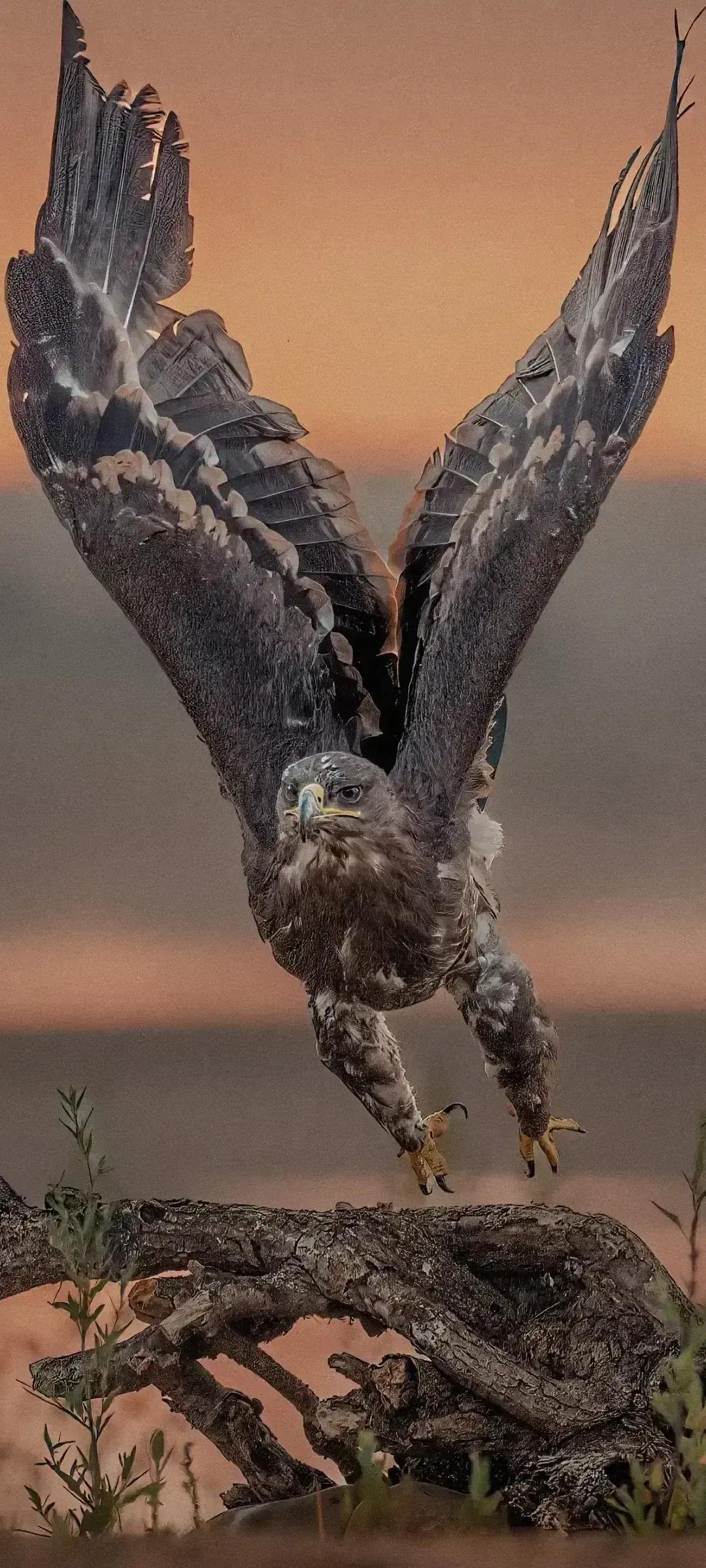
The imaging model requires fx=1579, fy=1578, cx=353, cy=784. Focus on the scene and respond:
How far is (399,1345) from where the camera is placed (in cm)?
335

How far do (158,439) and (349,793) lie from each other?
758mm

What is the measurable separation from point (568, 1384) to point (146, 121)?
2202mm

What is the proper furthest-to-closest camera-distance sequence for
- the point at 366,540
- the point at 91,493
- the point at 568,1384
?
the point at 366,540, the point at 91,493, the point at 568,1384

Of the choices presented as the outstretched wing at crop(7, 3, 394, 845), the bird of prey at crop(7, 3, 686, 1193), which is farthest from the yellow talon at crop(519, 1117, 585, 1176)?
the outstretched wing at crop(7, 3, 394, 845)

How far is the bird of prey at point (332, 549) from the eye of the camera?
8.27 ft

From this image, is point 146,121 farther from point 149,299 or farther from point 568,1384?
point 568,1384

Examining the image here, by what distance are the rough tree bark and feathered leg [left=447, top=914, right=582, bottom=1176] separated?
27 cm

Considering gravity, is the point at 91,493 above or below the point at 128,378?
below

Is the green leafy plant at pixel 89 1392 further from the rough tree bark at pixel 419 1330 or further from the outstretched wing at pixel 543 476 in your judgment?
the outstretched wing at pixel 543 476

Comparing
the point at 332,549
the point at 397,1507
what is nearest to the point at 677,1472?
the point at 397,1507

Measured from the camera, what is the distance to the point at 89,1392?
2.30 meters

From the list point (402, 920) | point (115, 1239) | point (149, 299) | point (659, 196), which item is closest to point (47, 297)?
point (149, 299)

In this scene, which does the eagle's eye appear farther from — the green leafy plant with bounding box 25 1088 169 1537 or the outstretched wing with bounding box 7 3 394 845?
the green leafy plant with bounding box 25 1088 169 1537

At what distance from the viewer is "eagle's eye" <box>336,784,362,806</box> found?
2.41 meters
